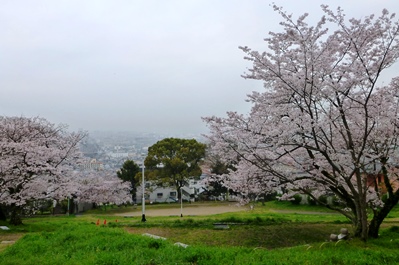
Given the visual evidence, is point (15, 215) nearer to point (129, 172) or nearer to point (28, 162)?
point (28, 162)

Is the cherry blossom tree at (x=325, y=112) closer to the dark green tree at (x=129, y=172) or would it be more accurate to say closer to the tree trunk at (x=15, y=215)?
the tree trunk at (x=15, y=215)

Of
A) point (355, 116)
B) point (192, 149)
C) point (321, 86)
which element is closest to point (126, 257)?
point (321, 86)

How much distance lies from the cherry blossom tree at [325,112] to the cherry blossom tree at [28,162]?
10867mm

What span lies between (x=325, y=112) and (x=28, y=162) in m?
14.1

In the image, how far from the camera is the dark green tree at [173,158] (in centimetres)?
4144

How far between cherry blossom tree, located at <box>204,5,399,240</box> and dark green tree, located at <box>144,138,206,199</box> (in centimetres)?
3199

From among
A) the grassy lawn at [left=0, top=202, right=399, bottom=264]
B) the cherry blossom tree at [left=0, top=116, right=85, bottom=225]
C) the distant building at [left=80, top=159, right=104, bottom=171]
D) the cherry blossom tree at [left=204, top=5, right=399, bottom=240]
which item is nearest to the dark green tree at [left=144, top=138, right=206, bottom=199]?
the distant building at [left=80, top=159, right=104, bottom=171]

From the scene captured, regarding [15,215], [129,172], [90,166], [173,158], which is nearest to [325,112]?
[15,215]

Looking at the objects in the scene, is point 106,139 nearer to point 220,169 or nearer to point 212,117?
point 220,169

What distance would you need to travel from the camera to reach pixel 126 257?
6418mm

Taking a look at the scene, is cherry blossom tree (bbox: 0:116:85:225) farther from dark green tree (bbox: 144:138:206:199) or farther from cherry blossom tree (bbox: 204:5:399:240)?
dark green tree (bbox: 144:138:206:199)

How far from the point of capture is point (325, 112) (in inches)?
333

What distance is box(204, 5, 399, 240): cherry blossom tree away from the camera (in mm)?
7922

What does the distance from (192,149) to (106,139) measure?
56.0m
